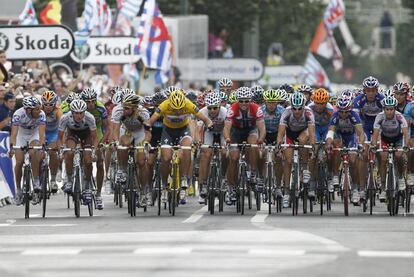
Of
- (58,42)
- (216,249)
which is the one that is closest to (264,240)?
(216,249)

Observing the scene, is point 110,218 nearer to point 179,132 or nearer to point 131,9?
point 179,132

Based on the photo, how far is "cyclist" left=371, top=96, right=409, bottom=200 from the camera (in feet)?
76.6

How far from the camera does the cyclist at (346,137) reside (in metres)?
23.6

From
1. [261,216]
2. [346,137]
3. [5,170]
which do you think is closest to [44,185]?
[5,170]

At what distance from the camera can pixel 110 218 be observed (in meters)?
22.9

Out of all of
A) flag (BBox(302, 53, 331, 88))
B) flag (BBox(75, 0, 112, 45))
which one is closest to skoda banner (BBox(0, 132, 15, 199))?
flag (BBox(75, 0, 112, 45))

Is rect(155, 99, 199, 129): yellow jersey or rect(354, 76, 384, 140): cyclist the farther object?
rect(354, 76, 384, 140): cyclist

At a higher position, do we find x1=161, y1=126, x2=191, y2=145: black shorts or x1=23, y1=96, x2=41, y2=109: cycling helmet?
x1=23, y1=96, x2=41, y2=109: cycling helmet

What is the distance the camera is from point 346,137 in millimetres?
24281

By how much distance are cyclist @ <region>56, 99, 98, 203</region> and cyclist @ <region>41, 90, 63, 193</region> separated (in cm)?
83

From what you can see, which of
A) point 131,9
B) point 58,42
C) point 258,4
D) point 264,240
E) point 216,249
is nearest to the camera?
point 216,249

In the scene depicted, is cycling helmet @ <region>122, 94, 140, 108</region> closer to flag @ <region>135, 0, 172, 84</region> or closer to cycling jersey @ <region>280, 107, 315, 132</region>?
cycling jersey @ <region>280, 107, 315, 132</region>

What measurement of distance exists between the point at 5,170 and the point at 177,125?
3.44m

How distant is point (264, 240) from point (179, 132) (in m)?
5.55
